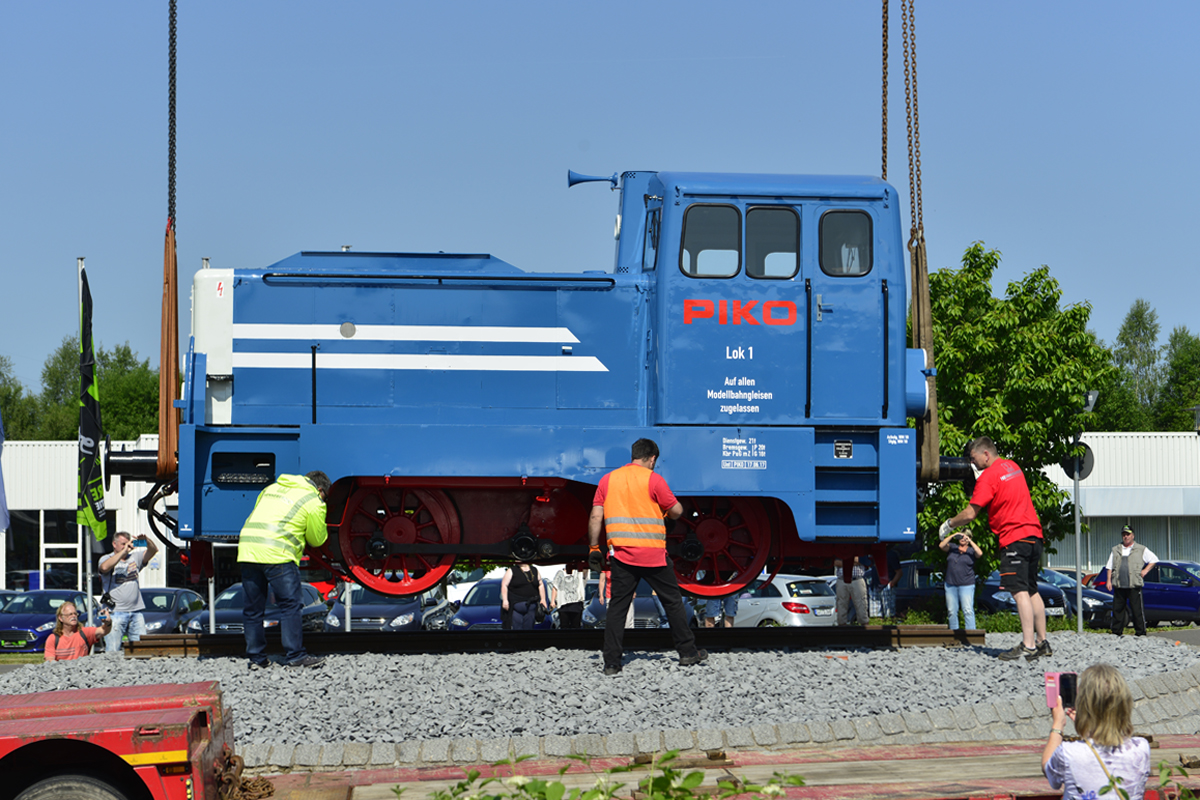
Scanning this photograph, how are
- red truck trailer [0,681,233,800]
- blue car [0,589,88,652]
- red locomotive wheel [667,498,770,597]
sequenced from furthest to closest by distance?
1. blue car [0,589,88,652]
2. red locomotive wheel [667,498,770,597]
3. red truck trailer [0,681,233,800]

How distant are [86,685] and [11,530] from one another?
2713cm

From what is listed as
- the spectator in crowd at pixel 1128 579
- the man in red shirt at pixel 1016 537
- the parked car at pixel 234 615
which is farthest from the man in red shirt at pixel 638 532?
the spectator in crowd at pixel 1128 579

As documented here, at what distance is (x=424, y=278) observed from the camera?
31.1 feet

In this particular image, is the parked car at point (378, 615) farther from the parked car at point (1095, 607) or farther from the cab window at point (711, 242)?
the parked car at point (1095, 607)

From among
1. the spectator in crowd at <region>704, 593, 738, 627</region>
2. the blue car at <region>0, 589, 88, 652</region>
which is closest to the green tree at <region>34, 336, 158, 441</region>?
the blue car at <region>0, 589, 88, 652</region>

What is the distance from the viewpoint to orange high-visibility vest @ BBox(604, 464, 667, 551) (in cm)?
846

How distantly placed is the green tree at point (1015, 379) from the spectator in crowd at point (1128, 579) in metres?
2.74

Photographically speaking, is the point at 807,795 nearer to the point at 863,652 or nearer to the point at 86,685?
the point at 863,652

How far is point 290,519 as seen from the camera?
865 centimetres

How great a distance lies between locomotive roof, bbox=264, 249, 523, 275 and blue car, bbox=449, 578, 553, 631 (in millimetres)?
7775

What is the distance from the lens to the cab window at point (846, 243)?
930cm

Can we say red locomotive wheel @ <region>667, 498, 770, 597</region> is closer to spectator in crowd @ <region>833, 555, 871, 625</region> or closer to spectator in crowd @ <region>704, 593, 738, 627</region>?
spectator in crowd @ <region>704, 593, 738, 627</region>

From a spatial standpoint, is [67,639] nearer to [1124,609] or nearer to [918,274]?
[918,274]

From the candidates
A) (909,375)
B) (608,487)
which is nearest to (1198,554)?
(909,375)
